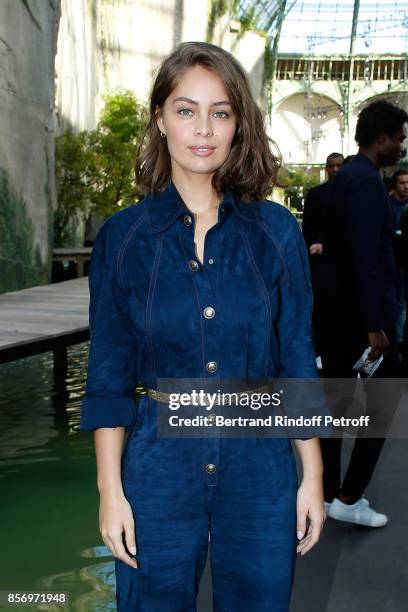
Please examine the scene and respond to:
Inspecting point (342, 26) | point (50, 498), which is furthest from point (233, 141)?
point (342, 26)

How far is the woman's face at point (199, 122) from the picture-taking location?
4.90 ft

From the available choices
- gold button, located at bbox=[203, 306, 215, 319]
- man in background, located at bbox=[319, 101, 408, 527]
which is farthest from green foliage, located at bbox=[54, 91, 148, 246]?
gold button, located at bbox=[203, 306, 215, 319]

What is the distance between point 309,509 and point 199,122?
722mm

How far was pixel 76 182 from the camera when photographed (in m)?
12.8

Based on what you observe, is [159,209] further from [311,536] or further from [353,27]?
[353,27]

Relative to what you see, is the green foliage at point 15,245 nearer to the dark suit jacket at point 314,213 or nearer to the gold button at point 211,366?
the dark suit jacket at point 314,213

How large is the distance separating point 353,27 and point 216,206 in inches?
2370

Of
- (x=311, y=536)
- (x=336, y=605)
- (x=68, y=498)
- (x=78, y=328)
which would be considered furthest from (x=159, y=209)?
(x=78, y=328)

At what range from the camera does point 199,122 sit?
1.50 metres

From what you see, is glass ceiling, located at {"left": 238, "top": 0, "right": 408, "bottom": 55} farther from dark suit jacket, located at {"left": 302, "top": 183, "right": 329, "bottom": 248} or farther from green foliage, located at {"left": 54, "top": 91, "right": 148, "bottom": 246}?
dark suit jacket, located at {"left": 302, "top": 183, "right": 329, "bottom": 248}

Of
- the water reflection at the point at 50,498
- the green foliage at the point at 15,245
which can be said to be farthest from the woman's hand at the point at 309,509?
the green foliage at the point at 15,245

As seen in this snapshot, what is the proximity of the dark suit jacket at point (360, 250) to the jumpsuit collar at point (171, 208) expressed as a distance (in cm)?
168

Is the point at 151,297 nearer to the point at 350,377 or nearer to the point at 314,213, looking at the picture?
the point at 350,377

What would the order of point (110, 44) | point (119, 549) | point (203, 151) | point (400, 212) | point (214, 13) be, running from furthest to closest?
point (214, 13), point (110, 44), point (400, 212), point (203, 151), point (119, 549)
